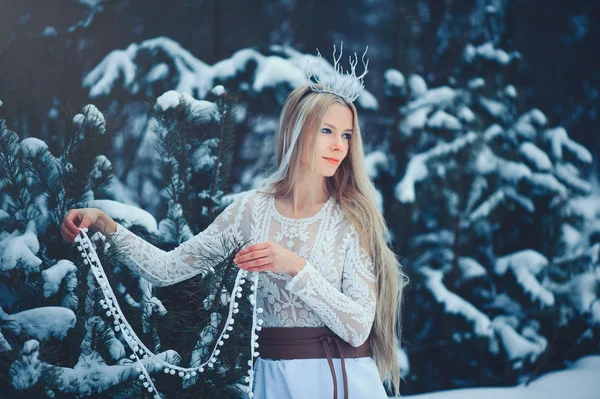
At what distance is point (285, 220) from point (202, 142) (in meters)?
0.43

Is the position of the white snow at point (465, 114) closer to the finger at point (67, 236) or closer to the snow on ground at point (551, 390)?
the snow on ground at point (551, 390)

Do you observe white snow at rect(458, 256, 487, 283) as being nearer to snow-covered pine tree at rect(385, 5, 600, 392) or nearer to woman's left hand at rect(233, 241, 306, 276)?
snow-covered pine tree at rect(385, 5, 600, 392)

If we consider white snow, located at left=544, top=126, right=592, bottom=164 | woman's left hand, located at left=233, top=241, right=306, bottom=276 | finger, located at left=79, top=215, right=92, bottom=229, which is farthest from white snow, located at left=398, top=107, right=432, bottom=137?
finger, located at left=79, top=215, right=92, bottom=229

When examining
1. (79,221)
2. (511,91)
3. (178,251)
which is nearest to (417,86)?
(511,91)

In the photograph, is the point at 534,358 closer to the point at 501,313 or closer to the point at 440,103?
the point at 501,313

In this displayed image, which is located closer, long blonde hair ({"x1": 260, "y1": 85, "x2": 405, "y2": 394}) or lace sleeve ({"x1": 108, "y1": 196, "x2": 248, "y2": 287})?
lace sleeve ({"x1": 108, "y1": 196, "x2": 248, "y2": 287})

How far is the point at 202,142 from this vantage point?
2.03 m

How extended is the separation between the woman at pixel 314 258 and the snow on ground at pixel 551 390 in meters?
1.17

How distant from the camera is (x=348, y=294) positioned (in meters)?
1.74

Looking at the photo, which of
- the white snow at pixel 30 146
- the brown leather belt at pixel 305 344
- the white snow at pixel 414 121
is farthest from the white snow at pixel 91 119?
the white snow at pixel 414 121

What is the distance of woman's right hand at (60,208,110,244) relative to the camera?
145 cm

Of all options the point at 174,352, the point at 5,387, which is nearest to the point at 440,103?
the point at 174,352

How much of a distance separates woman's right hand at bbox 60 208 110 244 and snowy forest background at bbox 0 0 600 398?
499mm

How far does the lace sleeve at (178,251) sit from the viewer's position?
5.49 feet
